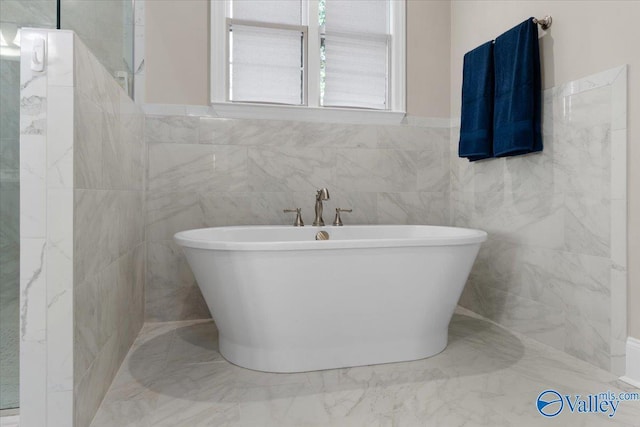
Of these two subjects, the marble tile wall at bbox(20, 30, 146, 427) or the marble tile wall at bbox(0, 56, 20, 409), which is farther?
the marble tile wall at bbox(0, 56, 20, 409)

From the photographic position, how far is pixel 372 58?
2906 millimetres

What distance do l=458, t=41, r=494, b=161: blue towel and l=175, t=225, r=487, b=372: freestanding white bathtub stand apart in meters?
0.75

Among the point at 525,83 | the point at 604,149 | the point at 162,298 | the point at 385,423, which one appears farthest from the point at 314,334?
the point at 525,83

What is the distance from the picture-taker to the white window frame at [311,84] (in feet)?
8.33

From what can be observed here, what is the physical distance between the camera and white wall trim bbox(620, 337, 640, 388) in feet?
5.44

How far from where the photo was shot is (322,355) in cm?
180

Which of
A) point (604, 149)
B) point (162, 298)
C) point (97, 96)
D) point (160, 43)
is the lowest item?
point (162, 298)

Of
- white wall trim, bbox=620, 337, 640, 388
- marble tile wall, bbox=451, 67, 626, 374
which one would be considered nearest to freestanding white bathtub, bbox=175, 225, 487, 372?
marble tile wall, bbox=451, 67, 626, 374

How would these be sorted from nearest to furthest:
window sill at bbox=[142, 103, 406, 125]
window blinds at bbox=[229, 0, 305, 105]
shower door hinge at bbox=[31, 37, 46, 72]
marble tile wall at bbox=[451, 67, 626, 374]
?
shower door hinge at bbox=[31, 37, 46, 72] → marble tile wall at bbox=[451, 67, 626, 374] → window sill at bbox=[142, 103, 406, 125] → window blinds at bbox=[229, 0, 305, 105]

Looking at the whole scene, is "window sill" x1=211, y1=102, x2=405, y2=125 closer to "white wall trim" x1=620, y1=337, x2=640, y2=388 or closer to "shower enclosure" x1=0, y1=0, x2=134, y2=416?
"shower enclosure" x1=0, y1=0, x2=134, y2=416

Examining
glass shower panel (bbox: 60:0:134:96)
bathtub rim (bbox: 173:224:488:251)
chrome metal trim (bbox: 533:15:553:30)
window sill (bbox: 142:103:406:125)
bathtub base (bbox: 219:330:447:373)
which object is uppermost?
chrome metal trim (bbox: 533:15:553:30)

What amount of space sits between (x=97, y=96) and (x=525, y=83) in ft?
6.37

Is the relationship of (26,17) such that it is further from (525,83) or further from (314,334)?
(525,83)

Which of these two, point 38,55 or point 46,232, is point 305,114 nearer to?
point 38,55
